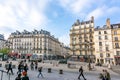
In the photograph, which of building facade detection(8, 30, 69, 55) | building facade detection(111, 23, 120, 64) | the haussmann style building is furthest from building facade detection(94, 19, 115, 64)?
building facade detection(8, 30, 69, 55)

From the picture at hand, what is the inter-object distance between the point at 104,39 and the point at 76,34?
44.9ft

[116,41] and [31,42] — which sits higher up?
[31,42]

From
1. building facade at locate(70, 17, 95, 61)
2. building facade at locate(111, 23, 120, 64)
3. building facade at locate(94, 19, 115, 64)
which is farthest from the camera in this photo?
building facade at locate(70, 17, 95, 61)

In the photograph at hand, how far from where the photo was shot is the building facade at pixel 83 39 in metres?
63.6

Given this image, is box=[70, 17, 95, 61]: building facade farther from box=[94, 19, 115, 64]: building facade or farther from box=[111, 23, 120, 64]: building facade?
box=[111, 23, 120, 64]: building facade

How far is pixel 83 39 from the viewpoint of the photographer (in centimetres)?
6606

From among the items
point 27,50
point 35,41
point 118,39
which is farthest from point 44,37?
point 118,39

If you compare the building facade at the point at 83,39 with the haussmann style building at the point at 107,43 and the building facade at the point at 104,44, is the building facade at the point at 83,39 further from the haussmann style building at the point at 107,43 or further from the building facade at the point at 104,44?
the haussmann style building at the point at 107,43

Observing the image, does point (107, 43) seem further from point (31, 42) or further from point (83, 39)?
point (31, 42)

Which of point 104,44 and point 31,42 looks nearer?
point 104,44

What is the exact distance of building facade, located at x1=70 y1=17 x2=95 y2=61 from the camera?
6356cm

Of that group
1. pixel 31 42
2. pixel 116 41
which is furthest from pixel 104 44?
pixel 31 42

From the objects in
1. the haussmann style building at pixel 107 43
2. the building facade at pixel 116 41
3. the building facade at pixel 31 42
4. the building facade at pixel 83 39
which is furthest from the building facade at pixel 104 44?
the building facade at pixel 31 42

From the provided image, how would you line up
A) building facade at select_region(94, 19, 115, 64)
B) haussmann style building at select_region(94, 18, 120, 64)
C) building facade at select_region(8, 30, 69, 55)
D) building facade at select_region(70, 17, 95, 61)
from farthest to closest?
building facade at select_region(8, 30, 69, 55) → building facade at select_region(70, 17, 95, 61) → building facade at select_region(94, 19, 115, 64) → haussmann style building at select_region(94, 18, 120, 64)
